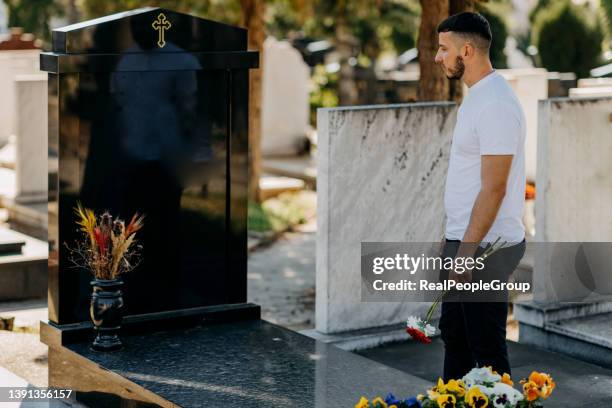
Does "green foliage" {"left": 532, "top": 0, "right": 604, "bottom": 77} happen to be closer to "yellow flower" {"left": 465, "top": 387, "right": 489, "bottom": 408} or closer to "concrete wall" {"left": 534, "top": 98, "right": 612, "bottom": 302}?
"concrete wall" {"left": 534, "top": 98, "right": 612, "bottom": 302}

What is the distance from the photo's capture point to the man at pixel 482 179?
4.77m

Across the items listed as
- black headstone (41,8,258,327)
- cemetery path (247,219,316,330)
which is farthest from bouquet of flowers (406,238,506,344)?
cemetery path (247,219,316,330)

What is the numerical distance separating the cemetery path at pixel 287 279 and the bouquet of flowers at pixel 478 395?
176 inches

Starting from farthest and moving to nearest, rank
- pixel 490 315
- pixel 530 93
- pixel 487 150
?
pixel 530 93, pixel 490 315, pixel 487 150

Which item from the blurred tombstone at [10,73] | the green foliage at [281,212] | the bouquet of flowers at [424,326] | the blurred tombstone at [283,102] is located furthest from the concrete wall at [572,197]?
the blurred tombstone at [10,73]

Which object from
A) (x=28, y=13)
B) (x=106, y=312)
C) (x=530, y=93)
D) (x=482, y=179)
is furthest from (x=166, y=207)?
(x=28, y=13)

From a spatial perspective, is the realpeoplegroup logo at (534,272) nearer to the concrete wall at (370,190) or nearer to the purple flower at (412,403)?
the concrete wall at (370,190)

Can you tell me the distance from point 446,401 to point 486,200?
0.89 m

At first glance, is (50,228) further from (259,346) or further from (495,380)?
(495,380)

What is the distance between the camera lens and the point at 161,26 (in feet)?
21.3

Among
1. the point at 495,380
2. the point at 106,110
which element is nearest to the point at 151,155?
the point at 106,110

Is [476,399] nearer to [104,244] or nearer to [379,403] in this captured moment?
[379,403]

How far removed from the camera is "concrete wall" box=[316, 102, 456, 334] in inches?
277

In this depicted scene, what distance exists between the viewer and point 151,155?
6598 mm
